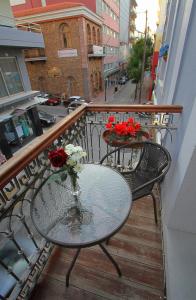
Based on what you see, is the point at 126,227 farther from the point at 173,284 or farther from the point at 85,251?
the point at 173,284

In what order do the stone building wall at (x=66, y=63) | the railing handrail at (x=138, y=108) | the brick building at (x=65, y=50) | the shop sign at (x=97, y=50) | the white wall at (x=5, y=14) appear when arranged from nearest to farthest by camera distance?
the railing handrail at (x=138, y=108) → the white wall at (x=5, y=14) → the brick building at (x=65, y=50) → the stone building wall at (x=66, y=63) → the shop sign at (x=97, y=50)

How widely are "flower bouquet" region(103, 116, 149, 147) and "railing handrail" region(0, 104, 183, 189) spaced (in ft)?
0.65

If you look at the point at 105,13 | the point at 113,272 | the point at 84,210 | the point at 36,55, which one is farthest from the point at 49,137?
the point at 105,13

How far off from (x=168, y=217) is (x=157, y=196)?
0.53 meters

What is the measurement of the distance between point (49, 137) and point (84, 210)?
620 mm

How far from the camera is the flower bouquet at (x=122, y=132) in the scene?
1.93 m

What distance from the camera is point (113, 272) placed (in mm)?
1333

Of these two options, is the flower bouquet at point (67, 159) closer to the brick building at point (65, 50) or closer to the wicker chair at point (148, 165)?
the wicker chair at point (148, 165)

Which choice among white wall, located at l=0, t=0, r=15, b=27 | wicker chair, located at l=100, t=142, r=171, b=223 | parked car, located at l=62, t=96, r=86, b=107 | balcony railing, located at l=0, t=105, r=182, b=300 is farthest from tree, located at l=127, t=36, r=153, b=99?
wicker chair, located at l=100, t=142, r=171, b=223

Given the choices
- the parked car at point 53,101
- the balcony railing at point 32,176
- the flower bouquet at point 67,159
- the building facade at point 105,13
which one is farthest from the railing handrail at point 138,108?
the building facade at point 105,13

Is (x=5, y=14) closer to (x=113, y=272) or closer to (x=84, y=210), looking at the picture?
(x=84, y=210)

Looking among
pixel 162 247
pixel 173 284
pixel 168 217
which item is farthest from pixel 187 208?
pixel 173 284

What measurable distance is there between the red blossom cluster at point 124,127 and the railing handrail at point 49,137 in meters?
0.19

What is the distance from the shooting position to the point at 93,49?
12234 millimetres
